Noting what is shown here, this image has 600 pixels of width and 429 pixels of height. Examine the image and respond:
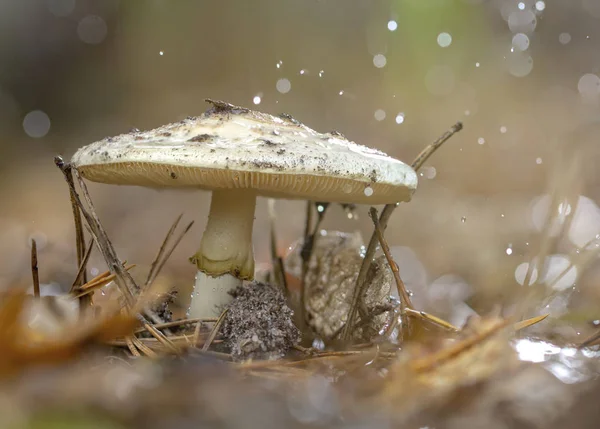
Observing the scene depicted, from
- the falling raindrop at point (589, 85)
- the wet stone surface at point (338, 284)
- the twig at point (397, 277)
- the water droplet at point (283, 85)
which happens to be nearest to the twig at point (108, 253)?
the wet stone surface at point (338, 284)

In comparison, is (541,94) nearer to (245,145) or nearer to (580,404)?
(245,145)

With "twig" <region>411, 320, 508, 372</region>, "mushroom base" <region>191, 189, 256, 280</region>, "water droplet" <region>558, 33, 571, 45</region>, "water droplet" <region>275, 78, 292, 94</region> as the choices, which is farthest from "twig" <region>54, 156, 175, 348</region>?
"water droplet" <region>558, 33, 571, 45</region>

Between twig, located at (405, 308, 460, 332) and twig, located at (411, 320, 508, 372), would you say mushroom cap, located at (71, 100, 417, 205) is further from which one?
twig, located at (411, 320, 508, 372)

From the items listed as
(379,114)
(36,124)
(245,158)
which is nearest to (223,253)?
(245,158)

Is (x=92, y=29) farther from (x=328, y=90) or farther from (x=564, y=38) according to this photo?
(x=564, y=38)

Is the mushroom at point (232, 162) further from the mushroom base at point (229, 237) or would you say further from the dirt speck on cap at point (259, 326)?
the dirt speck on cap at point (259, 326)

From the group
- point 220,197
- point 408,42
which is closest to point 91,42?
point 408,42

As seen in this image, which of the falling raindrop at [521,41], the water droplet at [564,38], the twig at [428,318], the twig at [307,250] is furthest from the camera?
the water droplet at [564,38]
